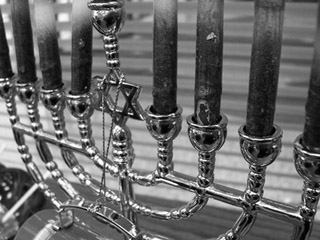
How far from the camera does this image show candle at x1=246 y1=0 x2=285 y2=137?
0.29 meters

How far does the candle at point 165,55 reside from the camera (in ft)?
1.09

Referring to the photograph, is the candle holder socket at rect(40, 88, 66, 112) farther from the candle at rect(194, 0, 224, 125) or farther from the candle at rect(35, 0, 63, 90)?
the candle at rect(194, 0, 224, 125)

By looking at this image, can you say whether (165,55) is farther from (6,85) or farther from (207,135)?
(6,85)

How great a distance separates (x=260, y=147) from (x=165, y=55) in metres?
0.11

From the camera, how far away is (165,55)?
34 centimetres

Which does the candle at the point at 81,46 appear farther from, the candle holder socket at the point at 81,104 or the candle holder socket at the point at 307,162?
the candle holder socket at the point at 307,162

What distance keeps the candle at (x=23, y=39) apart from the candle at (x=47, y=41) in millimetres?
22

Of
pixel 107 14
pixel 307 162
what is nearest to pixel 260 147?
pixel 307 162

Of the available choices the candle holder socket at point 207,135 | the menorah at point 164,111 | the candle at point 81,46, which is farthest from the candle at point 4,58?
the candle holder socket at point 207,135

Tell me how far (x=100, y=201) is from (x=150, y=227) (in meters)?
0.15

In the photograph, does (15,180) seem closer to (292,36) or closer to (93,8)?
(93,8)

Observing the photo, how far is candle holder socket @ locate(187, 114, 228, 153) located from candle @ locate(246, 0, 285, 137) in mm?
24

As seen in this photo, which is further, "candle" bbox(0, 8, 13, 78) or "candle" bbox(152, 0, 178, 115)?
"candle" bbox(0, 8, 13, 78)

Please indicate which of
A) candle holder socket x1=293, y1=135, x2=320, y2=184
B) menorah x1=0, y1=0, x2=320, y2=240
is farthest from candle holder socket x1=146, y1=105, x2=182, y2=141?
candle holder socket x1=293, y1=135, x2=320, y2=184
